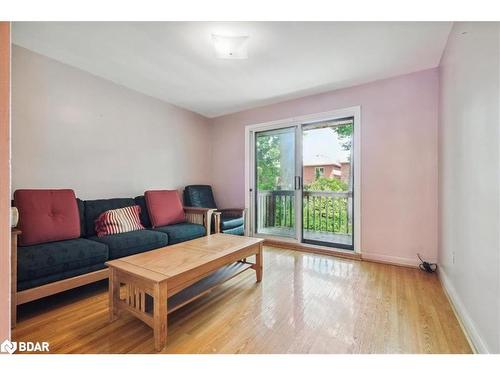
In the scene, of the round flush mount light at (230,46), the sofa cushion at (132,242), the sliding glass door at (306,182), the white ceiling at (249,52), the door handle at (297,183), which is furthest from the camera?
the door handle at (297,183)

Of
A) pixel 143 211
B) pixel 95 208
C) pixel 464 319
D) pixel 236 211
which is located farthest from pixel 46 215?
pixel 464 319

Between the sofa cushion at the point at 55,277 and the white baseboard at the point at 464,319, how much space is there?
2.60 metres

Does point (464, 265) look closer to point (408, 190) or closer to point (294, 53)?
point (408, 190)

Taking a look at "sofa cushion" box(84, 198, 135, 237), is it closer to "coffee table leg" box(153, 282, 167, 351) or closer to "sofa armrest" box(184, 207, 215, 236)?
"sofa armrest" box(184, 207, 215, 236)

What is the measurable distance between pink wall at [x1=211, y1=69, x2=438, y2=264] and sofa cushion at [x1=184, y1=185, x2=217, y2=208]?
2.29m

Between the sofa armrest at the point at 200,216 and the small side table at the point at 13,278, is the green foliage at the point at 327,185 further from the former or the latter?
the small side table at the point at 13,278

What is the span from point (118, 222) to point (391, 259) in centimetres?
310

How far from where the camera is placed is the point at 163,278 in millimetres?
1283

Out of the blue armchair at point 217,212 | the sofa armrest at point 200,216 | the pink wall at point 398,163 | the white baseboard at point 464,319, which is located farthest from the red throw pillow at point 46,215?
the pink wall at point 398,163

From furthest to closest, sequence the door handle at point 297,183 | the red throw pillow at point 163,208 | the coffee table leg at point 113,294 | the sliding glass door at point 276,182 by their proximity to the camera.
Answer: the sliding glass door at point 276,182 → the door handle at point 297,183 → the red throw pillow at point 163,208 → the coffee table leg at point 113,294

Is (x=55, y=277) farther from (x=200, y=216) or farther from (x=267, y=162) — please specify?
(x=267, y=162)

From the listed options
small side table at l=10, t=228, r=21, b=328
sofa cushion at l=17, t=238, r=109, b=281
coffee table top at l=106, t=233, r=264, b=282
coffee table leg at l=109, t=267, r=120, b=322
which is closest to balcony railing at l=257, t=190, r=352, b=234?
coffee table top at l=106, t=233, r=264, b=282

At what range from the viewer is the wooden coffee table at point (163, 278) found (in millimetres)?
1279

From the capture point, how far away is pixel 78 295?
1896mm
